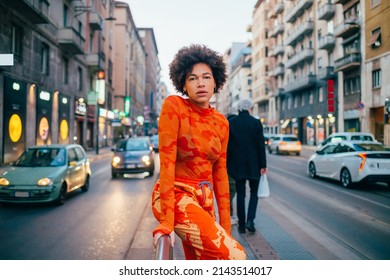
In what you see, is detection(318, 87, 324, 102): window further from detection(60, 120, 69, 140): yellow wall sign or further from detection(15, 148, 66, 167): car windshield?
detection(15, 148, 66, 167): car windshield

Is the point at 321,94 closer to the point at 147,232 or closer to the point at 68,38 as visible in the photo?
the point at 68,38

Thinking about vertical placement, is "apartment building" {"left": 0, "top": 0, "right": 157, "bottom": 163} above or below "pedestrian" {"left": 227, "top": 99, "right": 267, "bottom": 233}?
above

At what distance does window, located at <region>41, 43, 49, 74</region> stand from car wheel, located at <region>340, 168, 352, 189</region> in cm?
1670

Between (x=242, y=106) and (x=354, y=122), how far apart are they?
27091 millimetres

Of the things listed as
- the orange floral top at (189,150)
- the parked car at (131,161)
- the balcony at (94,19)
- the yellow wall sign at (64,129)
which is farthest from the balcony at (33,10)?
the balcony at (94,19)

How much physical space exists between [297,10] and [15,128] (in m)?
35.4

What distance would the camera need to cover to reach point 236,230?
17.2ft

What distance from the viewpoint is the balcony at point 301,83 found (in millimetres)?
38000

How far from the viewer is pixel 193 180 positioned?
205 cm

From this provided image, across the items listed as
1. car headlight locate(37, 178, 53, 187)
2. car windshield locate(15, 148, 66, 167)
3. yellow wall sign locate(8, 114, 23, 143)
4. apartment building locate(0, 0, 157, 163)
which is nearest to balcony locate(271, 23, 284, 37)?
apartment building locate(0, 0, 157, 163)

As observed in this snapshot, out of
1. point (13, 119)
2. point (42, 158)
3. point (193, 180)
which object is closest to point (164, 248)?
point (193, 180)

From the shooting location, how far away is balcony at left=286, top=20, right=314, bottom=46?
3819 cm

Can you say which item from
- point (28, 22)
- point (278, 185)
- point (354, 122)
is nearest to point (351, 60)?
point (354, 122)

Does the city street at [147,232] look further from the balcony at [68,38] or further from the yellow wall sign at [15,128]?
the balcony at [68,38]
